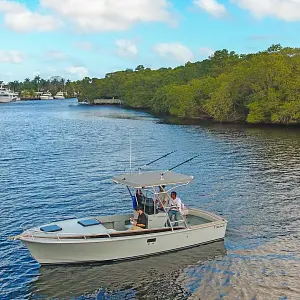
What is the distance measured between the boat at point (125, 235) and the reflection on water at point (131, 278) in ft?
1.43

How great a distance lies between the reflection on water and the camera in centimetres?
1725

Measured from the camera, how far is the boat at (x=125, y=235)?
1875 centimetres

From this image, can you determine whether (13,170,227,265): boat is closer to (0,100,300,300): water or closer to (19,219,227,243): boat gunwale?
(19,219,227,243): boat gunwale

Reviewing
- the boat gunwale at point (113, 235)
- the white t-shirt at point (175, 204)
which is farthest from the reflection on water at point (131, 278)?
the white t-shirt at point (175, 204)

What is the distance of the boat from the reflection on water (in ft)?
1.43

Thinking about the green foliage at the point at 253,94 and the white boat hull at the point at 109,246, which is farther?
the green foliage at the point at 253,94

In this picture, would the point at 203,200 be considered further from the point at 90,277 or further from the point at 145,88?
the point at 145,88

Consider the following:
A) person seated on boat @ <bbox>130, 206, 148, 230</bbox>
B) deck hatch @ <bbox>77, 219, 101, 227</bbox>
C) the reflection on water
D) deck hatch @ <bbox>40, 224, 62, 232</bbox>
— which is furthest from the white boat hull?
deck hatch @ <bbox>77, 219, 101, 227</bbox>

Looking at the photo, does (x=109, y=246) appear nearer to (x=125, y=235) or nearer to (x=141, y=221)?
(x=125, y=235)

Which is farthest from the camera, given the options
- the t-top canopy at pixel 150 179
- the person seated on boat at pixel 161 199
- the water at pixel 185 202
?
the person seated on boat at pixel 161 199

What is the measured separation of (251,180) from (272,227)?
1155cm

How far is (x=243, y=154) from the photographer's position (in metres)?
48.5

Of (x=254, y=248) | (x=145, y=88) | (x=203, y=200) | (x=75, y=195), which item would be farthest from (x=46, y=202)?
(x=145, y=88)

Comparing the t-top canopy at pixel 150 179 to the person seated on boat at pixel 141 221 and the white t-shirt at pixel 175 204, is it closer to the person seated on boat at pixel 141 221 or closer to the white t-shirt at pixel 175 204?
the white t-shirt at pixel 175 204
